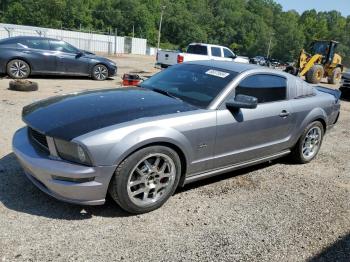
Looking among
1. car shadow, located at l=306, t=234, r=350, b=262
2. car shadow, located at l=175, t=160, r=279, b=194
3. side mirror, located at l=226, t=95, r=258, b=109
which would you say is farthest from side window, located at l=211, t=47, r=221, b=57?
car shadow, located at l=306, t=234, r=350, b=262

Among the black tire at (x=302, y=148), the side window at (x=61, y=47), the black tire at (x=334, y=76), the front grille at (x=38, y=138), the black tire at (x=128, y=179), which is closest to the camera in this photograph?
the black tire at (x=128, y=179)

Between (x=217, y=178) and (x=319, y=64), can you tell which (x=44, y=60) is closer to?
(x=217, y=178)

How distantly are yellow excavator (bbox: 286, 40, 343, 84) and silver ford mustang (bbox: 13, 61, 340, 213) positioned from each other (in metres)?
14.7

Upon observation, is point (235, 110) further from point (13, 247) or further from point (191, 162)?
point (13, 247)

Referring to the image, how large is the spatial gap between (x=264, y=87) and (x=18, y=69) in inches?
355

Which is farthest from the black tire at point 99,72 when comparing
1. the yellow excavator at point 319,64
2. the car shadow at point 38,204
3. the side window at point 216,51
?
the yellow excavator at point 319,64

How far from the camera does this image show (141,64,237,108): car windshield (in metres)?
4.31

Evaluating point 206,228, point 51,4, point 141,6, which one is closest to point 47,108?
point 206,228

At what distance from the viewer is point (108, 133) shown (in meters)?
3.32

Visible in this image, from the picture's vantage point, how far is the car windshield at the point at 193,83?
4.31 meters

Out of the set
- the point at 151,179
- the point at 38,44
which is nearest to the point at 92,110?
the point at 151,179

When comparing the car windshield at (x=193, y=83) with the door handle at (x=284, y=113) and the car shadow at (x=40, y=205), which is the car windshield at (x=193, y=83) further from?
the car shadow at (x=40, y=205)

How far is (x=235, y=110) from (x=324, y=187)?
175 centimetres

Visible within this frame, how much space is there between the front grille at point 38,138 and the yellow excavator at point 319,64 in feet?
54.7
